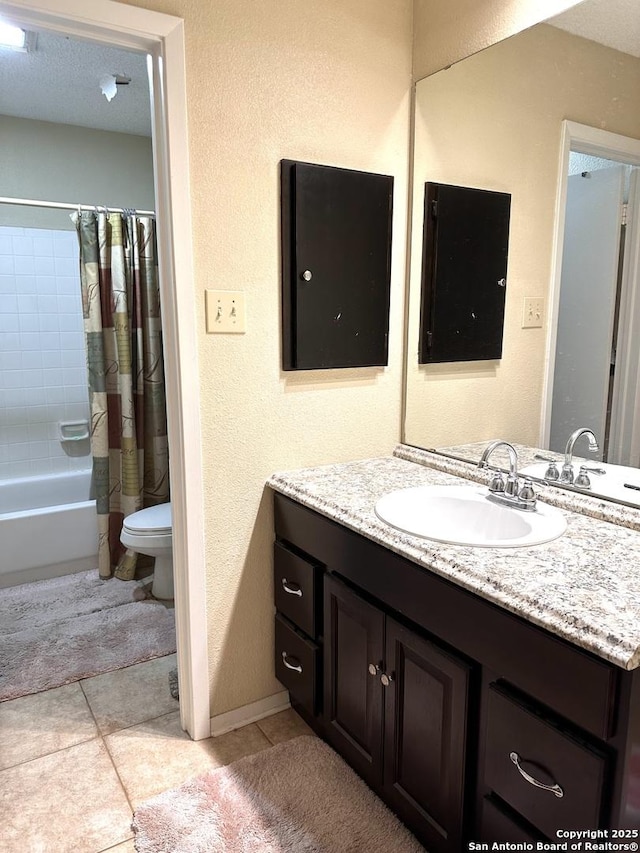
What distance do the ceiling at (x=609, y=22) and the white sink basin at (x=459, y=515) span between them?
110cm

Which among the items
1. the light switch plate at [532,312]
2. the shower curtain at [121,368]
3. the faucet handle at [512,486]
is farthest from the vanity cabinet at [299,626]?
the shower curtain at [121,368]

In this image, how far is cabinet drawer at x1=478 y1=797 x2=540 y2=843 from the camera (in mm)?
1092

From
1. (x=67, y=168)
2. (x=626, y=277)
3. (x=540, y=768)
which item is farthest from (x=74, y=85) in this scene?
(x=540, y=768)

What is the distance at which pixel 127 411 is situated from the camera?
9.86ft

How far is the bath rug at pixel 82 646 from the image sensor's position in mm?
2186

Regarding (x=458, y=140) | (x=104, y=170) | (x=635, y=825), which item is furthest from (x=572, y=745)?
(x=104, y=170)

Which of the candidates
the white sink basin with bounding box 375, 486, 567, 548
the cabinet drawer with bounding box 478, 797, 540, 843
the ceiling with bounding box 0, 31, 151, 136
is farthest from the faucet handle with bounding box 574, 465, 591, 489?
the ceiling with bounding box 0, 31, 151, 136

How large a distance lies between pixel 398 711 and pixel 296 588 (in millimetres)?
505

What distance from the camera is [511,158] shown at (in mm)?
1731

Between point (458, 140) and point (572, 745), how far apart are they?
1669 mm

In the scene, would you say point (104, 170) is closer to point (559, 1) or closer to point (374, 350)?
point (374, 350)

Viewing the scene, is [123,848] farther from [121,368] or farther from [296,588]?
[121,368]

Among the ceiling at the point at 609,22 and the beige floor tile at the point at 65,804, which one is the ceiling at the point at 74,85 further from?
the beige floor tile at the point at 65,804

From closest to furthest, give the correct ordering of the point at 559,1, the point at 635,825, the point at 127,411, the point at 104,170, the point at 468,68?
1. the point at 635,825
2. the point at 559,1
3. the point at 468,68
4. the point at 127,411
5. the point at 104,170
